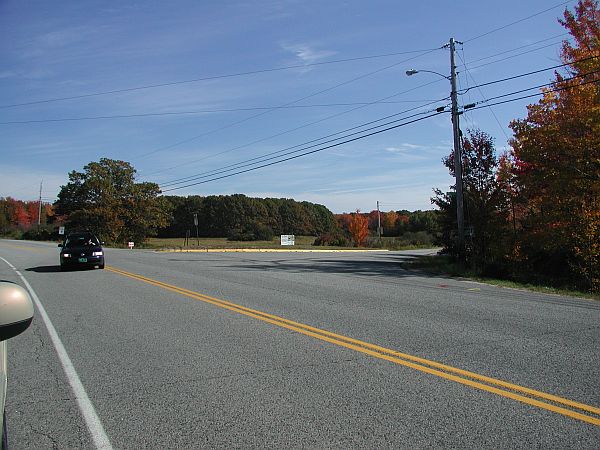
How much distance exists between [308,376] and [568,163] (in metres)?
15.1

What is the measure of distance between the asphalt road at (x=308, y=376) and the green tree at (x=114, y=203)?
191 ft

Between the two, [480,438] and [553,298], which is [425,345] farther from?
[553,298]

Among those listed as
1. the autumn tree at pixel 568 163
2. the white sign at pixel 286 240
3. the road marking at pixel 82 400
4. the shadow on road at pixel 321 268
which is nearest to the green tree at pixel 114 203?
the white sign at pixel 286 240

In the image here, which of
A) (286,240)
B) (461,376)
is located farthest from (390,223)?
(461,376)

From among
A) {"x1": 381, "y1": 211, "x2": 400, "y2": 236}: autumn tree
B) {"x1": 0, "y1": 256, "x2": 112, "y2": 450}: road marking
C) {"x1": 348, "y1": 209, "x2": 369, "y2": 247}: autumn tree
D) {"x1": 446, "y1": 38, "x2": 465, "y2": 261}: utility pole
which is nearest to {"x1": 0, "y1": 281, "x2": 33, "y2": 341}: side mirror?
{"x1": 0, "y1": 256, "x2": 112, "y2": 450}: road marking

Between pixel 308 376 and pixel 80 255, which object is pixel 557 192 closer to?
pixel 308 376

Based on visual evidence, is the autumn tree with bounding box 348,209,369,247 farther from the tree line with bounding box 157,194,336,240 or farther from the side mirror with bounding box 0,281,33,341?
the side mirror with bounding box 0,281,33,341

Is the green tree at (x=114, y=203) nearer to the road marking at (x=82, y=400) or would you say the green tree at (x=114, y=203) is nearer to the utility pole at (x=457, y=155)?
the utility pole at (x=457, y=155)

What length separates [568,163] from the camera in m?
16.8

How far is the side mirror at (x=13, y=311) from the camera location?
230 centimetres

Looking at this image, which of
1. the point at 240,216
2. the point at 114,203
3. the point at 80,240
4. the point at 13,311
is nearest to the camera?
the point at 13,311

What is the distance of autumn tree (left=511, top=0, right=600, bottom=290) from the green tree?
56964 mm

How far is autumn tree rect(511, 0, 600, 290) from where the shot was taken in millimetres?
15945

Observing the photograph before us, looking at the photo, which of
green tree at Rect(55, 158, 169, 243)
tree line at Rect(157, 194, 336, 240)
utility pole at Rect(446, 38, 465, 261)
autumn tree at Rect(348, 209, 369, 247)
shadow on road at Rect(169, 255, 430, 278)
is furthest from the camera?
tree line at Rect(157, 194, 336, 240)
